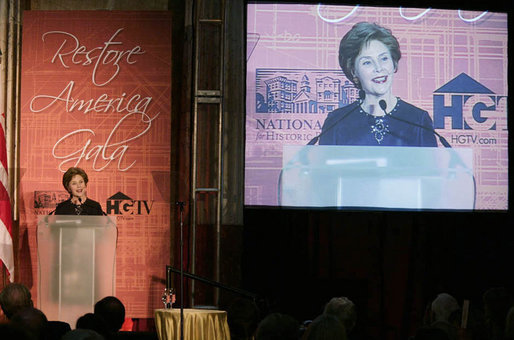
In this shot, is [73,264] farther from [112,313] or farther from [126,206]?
[112,313]

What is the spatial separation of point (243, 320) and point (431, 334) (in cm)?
88

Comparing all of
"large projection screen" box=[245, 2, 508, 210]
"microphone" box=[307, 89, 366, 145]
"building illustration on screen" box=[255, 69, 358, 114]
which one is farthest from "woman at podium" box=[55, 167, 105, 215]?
"microphone" box=[307, 89, 366, 145]

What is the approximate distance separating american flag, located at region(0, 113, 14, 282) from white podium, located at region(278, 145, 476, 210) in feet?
7.80

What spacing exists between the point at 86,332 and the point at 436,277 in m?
4.86

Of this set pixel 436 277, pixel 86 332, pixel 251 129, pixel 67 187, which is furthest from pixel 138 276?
pixel 86 332

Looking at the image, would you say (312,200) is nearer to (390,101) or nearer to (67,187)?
(390,101)

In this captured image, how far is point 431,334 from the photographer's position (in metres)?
2.87

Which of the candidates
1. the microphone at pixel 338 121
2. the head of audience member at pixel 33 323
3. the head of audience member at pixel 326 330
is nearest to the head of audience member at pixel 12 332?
the head of audience member at pixel 33 323

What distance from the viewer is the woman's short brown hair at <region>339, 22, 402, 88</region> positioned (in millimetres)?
6781

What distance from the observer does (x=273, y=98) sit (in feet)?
22.2

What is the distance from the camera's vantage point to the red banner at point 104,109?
6.76 metres

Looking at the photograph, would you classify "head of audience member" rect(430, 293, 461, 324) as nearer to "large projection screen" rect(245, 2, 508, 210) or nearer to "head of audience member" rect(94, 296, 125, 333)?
"head of audience member" rect(94, 296, 125, 333)

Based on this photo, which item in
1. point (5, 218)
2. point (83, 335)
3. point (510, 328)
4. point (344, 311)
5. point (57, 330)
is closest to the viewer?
point (83, 335)

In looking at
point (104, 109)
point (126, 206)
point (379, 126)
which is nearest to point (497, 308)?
point (379, 126)
